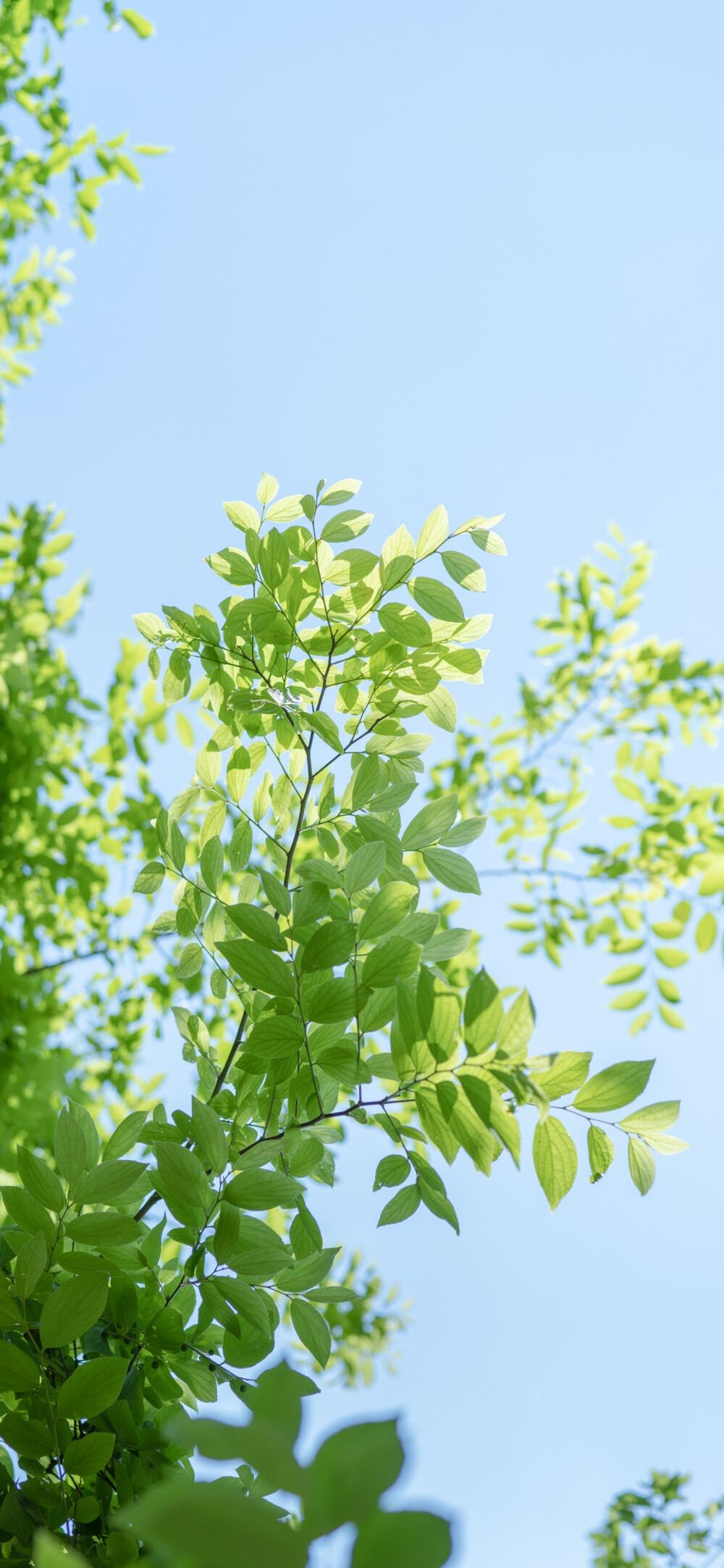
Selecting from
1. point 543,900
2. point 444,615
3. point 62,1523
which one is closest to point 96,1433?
point 62,1523

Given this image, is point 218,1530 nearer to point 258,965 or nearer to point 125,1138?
point 258,965

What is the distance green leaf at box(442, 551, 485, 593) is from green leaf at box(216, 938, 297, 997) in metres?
0.43

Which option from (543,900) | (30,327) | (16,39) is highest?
(30,327)

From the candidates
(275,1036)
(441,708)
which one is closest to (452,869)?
(441,708)

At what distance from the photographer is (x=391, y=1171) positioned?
28.8 inches

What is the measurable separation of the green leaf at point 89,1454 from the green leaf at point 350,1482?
0.40 meters

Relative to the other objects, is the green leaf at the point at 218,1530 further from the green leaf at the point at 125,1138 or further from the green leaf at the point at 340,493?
the green leaf at the point at 340,493

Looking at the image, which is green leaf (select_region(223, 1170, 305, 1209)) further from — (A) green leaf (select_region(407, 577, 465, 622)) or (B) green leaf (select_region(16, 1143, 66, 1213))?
(A) green leaf (select_region(407, 577, 465, 622))

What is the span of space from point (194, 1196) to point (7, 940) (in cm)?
164

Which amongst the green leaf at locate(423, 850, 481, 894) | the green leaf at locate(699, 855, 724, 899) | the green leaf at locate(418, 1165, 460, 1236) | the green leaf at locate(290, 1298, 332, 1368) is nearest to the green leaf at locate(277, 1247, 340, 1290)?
the green leaf at locate(290, 1298, 332, 1368)

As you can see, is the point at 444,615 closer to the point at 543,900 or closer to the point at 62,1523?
the point at 62,1523

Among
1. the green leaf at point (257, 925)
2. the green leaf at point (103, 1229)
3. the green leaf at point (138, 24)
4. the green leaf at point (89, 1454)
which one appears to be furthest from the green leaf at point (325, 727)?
the green leaf at point (138, 24)

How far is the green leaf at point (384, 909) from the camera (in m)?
0.72

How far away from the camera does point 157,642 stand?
99cm
